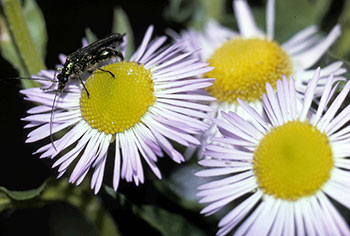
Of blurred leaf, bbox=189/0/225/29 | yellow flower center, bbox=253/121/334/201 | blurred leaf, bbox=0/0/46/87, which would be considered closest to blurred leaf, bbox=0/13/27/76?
blurred leaf, bbox=0/0/46/87

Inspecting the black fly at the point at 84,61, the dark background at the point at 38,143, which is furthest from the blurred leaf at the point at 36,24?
the black fly at the point at 84,61

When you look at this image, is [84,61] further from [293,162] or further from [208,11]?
[208,11]

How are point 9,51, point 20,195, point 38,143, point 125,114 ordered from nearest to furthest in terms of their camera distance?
point 125,114, point 20,195, point 9,51, point 38,143

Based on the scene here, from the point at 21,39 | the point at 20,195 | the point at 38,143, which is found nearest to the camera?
the point at 20,195

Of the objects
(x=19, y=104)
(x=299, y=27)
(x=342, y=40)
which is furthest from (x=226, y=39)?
(x=19, y=104)

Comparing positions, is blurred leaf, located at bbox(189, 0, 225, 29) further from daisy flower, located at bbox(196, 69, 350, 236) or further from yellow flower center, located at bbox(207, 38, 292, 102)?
daisy flower, located at bbox(196, 69, 350, 236)

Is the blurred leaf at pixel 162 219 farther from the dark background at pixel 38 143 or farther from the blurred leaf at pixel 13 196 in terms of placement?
the blurred leaf at pixel 13 196

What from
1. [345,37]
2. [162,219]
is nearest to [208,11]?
[345,37]
